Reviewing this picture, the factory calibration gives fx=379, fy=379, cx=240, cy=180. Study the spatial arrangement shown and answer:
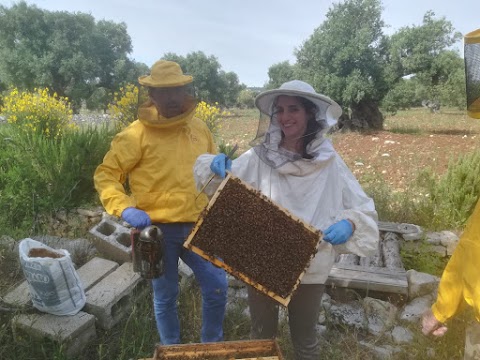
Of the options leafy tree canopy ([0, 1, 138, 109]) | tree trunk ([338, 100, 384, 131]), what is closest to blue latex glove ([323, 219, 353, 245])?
tree trunk ([338, 100, 384, 131])

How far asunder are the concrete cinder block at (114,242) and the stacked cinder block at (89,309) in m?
0.19

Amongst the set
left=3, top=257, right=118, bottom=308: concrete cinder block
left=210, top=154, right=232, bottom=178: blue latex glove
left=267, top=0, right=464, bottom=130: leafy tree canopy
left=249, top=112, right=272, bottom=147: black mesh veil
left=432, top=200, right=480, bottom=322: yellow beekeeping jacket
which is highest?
left=267, top=0, right=464, bottom=130: leafy tree canopy

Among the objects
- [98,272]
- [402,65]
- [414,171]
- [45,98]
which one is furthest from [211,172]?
[402,65]

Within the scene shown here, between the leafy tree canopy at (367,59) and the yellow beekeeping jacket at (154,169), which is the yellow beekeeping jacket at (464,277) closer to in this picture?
the yellow beekeeping jacket at (154,169)

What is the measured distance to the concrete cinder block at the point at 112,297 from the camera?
128 inches

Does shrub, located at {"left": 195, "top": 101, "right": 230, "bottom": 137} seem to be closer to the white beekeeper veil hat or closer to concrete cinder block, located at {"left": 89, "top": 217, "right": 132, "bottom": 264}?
concrete cinder block, located at {"left": 89, "top": 217, "right": 132, "bottom": 264}

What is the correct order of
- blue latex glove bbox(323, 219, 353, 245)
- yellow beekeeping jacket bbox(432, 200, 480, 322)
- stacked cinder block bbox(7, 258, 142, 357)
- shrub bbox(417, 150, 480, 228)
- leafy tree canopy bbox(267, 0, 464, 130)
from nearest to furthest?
yellow beekeeping jacket bbox(432, 200, 480, 322), blue latex glove bbox(323, 219, 353, 245), stacked cinder block bbox(7, 258, 142, 357), shrub bbox(417, 150, 480, 228), leafy tree canopy bbox(267, 0, 464, 130)

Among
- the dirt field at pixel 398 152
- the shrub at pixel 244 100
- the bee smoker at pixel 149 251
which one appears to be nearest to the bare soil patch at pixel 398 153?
the dirt field at pixel 398 152

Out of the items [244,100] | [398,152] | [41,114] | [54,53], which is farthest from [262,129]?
[244,100]

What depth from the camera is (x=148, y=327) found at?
3.30 m

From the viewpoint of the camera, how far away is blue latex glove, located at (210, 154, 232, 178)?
2305 millimetres

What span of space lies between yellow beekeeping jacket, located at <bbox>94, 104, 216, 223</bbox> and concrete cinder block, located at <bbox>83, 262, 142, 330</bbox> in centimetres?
110

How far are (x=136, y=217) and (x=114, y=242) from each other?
75.6 inches

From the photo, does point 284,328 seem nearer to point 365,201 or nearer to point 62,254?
point 365,201
